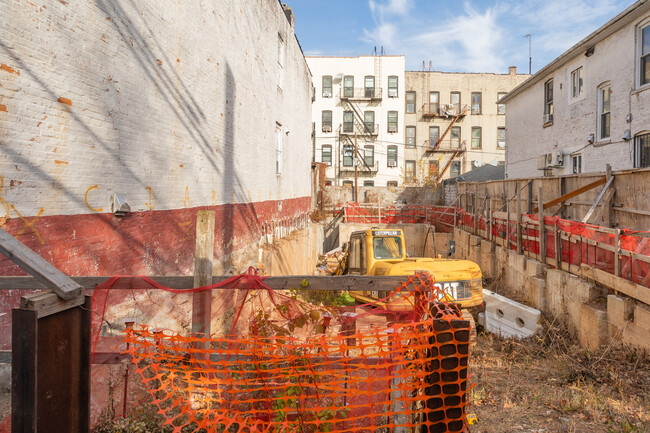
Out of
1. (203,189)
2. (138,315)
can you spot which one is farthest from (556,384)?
(203,189)

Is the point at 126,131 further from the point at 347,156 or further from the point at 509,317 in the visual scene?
the point at 347,156

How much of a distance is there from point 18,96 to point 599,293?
34.4 ft

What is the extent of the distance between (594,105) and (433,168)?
24926 mm

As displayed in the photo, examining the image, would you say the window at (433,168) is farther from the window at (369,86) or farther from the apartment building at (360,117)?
the window at (369,86)

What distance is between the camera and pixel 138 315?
243 inches

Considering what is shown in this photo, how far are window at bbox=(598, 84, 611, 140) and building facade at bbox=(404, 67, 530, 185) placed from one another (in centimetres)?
2476

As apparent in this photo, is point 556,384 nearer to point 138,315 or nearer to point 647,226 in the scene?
point 647,226

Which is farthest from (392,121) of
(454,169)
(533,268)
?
(533,268)

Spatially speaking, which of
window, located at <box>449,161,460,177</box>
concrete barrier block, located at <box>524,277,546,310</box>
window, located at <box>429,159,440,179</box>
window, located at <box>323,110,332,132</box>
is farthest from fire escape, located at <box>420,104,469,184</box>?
concrete barrier block, located at <box>524,277,546,310</box>

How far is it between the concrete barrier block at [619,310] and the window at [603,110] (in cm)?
1115

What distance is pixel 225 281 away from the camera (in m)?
3.97

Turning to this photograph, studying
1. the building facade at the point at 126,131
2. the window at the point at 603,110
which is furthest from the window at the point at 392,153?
the building facade at the point at 126,131

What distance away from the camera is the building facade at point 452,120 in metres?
41.1

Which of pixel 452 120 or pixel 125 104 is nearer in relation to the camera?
pixel 125 104
